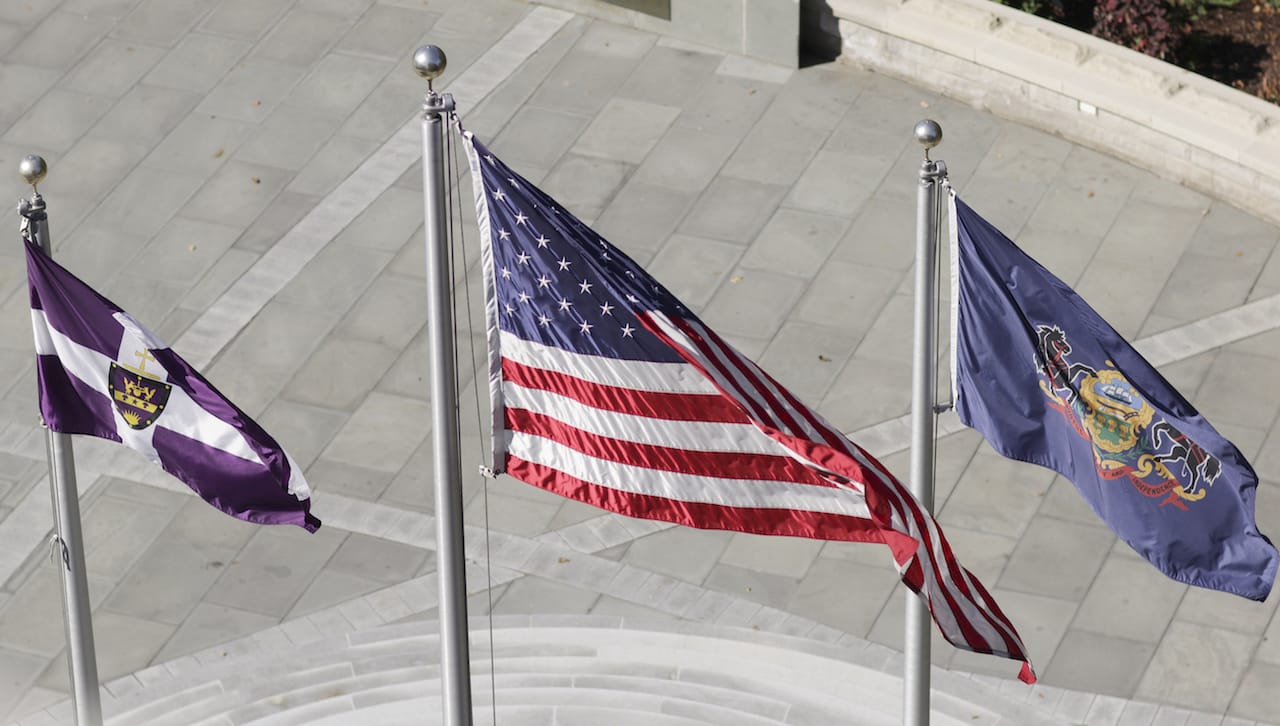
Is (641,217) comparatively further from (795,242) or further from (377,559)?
(377,559)

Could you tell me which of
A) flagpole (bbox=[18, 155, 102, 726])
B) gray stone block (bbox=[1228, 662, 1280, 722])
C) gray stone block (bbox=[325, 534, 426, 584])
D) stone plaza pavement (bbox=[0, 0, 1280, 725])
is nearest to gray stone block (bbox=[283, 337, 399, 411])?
stone plaza pavement (bbox=[0, 0, 1280, 725])

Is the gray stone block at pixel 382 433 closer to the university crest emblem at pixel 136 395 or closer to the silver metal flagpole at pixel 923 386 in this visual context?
the university crest emblem at pixel 136 395

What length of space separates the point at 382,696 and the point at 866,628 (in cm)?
345

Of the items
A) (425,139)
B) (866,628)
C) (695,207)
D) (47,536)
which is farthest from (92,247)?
(425,139)

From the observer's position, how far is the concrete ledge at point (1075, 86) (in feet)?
60.9

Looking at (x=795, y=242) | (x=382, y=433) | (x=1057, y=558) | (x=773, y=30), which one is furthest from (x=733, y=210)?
(x=1057, y=558)

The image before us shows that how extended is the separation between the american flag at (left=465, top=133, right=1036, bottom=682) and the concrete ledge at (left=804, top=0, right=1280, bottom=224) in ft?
30.3

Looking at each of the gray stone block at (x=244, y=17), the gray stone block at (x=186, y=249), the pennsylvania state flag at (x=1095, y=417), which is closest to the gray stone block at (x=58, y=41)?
the gray stone block at (x=244, y=17)

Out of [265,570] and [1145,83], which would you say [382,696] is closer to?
[265,570]

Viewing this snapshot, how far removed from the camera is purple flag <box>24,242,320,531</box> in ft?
34.8

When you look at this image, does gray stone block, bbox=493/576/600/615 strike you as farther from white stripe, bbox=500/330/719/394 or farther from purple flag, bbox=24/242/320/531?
white stripe, bbox=500/330/719/394

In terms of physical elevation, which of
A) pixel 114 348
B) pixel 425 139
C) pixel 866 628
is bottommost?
pixel 866 628

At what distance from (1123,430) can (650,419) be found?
235cm

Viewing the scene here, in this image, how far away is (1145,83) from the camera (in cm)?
1898
